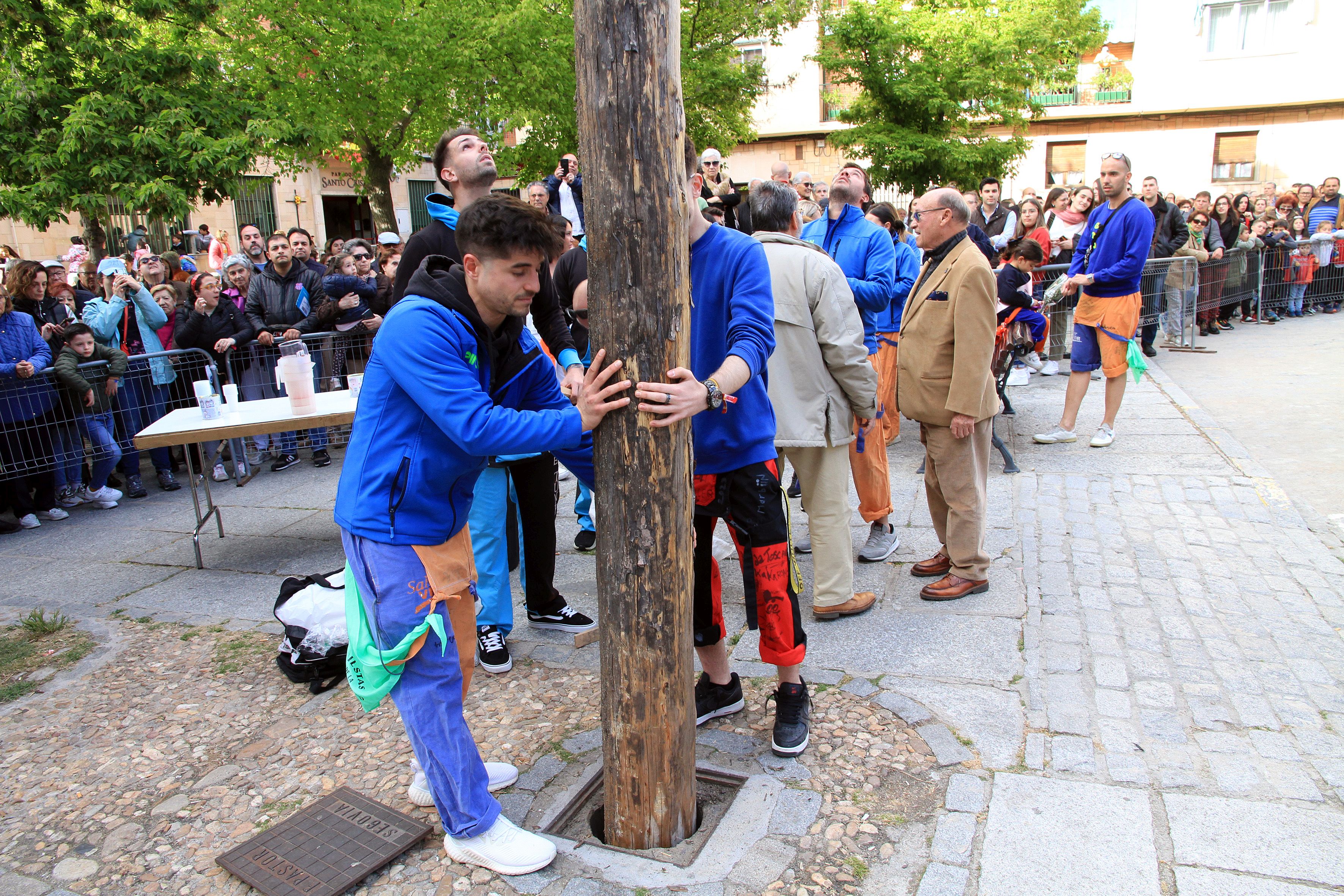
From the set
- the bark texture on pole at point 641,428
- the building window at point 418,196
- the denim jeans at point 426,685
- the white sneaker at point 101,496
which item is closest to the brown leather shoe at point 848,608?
the bark texture on pole at point 641,428

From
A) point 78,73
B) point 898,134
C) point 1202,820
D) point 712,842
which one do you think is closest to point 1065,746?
point 1202,820

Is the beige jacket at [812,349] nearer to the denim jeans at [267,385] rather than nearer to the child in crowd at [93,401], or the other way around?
the denim jeans at [267,385]

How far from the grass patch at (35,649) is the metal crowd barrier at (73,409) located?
2.28 meters

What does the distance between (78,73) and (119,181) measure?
1.52 metres

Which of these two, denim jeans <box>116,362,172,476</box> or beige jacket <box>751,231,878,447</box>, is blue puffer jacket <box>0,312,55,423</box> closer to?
denim jeans <box>116,362,172,476</box>

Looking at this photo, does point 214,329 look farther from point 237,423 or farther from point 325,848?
point 325,848

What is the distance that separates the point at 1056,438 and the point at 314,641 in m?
5.63

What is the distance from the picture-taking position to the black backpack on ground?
151 inches

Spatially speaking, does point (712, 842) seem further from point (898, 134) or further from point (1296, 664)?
point (898, 134)

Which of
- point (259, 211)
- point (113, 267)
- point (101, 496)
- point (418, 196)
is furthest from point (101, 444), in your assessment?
point (418, 196)

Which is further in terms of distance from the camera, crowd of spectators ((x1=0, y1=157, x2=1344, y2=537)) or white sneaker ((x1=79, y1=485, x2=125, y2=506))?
white sneaker ((x1=79, y1=485, x2=125, y2=506))

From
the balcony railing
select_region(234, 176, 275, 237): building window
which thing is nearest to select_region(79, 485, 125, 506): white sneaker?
select_region(234, 176, 275, 237): building window

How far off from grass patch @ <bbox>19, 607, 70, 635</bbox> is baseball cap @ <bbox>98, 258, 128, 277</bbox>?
369 centimetres

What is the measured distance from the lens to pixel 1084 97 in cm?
2991
